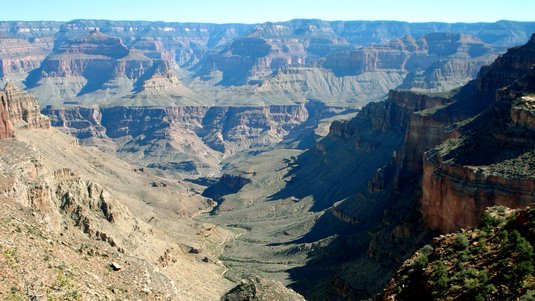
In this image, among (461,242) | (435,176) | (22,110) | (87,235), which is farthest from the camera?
(22,110)

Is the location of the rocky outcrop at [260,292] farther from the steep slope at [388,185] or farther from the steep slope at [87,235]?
the steep slope at [388,185]

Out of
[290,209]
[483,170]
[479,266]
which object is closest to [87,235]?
[483,170]

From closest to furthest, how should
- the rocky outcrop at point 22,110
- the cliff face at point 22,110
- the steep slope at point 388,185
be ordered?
the steep slope at point 388,185
the cliff face at point 22,110
the rocky outcrop at point 22,110

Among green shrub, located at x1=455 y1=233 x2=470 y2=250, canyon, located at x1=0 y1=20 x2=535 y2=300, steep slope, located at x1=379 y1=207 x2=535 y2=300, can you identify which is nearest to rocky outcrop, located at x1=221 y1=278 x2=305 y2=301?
canyon, located at x1=0 y1=20 x2=535 y2=300

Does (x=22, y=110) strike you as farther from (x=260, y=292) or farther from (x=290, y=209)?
(x=260, y=292)

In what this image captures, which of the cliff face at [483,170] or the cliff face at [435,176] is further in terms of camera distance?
the cliff face at [435,176]

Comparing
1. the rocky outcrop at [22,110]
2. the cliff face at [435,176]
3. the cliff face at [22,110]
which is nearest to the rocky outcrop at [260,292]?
the cliff face at [435,176]

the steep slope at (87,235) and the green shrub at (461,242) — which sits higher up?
the green shrub at (461,242)

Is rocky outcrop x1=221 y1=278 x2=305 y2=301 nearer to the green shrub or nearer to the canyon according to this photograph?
the canyon

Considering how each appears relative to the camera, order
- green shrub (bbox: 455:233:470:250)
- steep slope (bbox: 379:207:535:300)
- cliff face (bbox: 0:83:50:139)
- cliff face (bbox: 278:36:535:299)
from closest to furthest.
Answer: steep slope (bbox: 379:207:535:300)
green shrub (bbox: 455:233:470:250)
cliff face (bbox: 278:36:535:299)
cliff face (bbox: 0:83:50:139)

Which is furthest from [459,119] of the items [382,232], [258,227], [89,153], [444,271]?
[89,153]

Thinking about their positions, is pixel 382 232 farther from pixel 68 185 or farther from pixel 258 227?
pixel 258 227
